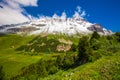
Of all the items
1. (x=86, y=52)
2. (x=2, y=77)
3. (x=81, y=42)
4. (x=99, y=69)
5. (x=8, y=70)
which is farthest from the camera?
(x=8, y=70)

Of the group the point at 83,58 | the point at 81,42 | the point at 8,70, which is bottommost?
the point at 8,70

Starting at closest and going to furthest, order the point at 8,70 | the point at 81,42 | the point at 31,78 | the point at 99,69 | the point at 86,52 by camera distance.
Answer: the point at 99,69
the point at 86,52
the point at 81,42
the point at 31,78
the point at 8,70

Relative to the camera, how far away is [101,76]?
28938 mm

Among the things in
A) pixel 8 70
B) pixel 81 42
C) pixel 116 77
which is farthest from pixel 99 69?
pixel 8 70

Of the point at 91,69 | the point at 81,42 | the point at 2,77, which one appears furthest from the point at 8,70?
the point at 91,69

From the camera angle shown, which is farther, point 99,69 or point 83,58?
point 83,58

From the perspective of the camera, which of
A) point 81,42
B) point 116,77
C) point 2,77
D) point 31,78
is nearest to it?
point 116,77

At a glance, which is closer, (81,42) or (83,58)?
(83,58)

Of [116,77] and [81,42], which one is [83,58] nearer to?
[81,42]

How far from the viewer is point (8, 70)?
15625cm

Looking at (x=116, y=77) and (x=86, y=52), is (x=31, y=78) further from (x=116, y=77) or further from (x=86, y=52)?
(x=116, y=77)

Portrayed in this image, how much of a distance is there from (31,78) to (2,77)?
77.6 ft

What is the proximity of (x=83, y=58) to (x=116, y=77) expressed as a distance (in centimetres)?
4114

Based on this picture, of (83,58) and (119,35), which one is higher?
(119,35)
